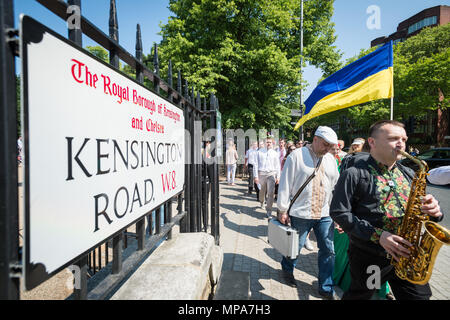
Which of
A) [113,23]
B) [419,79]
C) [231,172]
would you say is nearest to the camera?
[113,23]

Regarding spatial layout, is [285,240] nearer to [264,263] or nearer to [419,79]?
[264,263]

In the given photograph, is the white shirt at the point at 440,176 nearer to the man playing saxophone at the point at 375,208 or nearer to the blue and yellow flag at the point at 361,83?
the man playing saxophone at the point at 375,208

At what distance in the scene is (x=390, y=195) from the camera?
7.02 feet

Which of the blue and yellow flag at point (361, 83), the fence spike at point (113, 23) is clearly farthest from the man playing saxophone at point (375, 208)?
the blue and yellow flag at point (361, 83)

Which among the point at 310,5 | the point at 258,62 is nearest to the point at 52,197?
the point at 258,62

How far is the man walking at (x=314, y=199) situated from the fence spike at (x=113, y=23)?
8.48 feet

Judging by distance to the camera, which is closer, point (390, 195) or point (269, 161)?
point (390, 195)

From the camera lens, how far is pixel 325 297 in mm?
3051

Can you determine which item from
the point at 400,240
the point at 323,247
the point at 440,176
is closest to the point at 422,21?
the point at 440,176

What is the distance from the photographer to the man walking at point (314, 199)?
10.2 ft

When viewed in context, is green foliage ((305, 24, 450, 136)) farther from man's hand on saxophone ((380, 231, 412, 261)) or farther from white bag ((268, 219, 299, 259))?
man's hand on saxophone ((380, 231, 412, 261))

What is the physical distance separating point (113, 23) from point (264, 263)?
3708 mm
